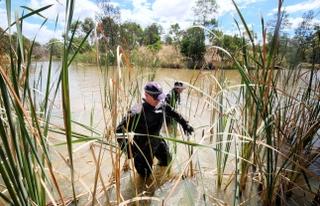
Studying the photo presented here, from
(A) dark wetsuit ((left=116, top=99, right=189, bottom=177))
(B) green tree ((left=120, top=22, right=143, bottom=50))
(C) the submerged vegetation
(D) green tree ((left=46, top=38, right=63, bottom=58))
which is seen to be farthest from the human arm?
(D) green tree ((left=46, top=38, right=63, bottom=58))

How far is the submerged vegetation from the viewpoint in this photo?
35.4 inches

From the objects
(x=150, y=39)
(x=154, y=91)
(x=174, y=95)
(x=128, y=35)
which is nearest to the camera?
(x=154, y=91)

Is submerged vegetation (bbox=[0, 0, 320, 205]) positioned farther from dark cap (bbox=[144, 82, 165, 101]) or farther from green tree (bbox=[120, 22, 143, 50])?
dark cap (bbox=[144, 82, 165, 101])

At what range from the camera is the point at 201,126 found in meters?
A: 1.96

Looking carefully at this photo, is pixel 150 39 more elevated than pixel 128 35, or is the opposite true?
pixel 150 39

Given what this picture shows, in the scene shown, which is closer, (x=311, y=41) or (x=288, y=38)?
(x=288, y=38)

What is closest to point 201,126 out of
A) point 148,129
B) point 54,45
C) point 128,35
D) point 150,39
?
point 54,45

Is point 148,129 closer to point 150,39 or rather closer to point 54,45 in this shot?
point 54,45

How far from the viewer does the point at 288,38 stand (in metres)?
2.02

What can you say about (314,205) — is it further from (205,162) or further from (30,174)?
(30,174)

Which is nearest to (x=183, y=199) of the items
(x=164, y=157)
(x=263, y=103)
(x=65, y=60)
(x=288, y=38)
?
(x=164, y=157)

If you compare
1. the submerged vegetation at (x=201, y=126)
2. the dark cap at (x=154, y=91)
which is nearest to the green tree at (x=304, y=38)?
the submerged vegetation at (x=201, y=126)

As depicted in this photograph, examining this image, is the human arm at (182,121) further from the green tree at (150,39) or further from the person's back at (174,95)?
the green tree at (150,39)

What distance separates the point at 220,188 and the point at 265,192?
0.90 m
